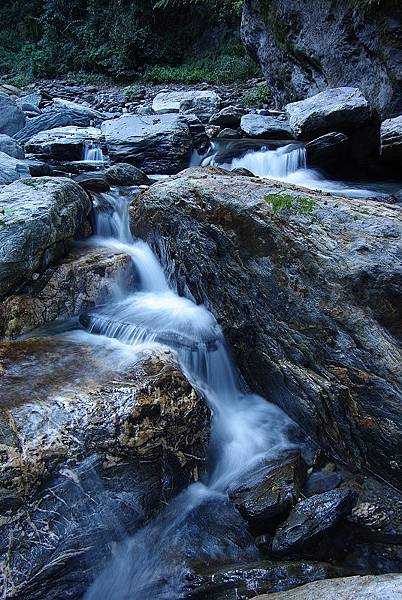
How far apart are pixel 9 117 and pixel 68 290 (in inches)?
349

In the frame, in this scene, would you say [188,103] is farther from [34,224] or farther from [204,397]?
[204,397]

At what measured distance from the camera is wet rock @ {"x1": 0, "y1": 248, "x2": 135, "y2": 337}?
455 centimetres

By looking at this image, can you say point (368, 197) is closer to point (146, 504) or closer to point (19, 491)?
point (146, 504)

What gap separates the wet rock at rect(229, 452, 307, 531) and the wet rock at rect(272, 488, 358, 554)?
0.09m

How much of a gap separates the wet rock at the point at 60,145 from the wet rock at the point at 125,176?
2344 millimetres

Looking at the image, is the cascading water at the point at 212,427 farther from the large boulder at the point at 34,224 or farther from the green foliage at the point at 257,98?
the green foliage at the point at 257,98

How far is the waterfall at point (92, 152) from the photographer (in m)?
10.1

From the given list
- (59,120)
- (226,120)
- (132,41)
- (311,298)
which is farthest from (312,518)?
(132,41)

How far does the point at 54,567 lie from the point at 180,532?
85 centimetres

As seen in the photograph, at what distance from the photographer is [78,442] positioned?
9.80 ft

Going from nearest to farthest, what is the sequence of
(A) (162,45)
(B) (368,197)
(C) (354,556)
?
(C) (354,556), (B) (368,197), (A) (162,45)

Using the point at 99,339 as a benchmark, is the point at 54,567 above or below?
below

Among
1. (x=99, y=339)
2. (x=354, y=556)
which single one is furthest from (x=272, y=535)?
(x=99, y=339)

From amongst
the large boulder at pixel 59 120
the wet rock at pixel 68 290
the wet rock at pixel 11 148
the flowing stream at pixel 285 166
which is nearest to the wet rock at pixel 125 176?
the flowing stream at pixel 285 166
